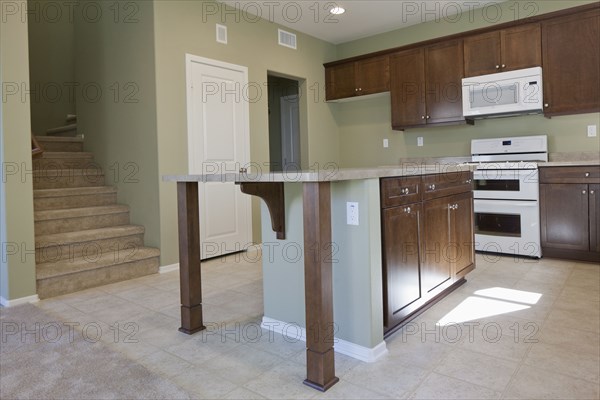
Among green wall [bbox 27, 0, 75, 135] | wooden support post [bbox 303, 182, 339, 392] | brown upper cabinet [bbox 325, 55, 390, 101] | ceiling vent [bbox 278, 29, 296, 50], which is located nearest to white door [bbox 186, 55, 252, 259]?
ceiling vent [bbox 278, 29, 296, 50]

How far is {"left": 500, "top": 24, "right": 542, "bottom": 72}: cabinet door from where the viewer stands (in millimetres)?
4066

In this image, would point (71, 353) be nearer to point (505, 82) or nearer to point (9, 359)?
point (9, 359)

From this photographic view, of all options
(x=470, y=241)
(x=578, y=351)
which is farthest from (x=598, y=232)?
(x=578, y=351)

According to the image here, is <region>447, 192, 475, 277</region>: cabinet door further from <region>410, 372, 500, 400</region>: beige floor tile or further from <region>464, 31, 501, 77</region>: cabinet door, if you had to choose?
<region>464, 31, 501, 77</region>: cabinet door

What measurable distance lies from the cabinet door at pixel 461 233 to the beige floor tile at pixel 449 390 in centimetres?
112

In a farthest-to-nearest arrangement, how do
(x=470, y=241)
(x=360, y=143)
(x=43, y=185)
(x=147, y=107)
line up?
(x=360, y=143) < (x=43, y=185) < (x=147, y=107) < (x=470, y=241)

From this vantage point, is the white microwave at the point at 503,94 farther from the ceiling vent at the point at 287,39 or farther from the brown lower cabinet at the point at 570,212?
the ceiling vent at the point at 287,39

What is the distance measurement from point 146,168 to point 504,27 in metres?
3.77

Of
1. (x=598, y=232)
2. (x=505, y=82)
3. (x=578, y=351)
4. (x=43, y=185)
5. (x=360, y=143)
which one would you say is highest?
(x=505, y=82)

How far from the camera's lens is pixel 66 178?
433 cm

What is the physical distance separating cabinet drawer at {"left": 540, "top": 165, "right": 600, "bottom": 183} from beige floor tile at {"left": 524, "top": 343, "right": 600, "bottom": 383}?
220 cm

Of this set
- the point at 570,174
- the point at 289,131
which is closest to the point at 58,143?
the point at 289,131

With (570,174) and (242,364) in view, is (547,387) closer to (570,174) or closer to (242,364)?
(242,364)

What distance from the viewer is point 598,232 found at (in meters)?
3.63
